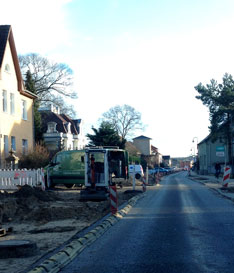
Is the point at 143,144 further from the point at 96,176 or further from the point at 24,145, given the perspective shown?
the point at 96,176

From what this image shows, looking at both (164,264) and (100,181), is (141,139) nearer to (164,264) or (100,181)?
(100,181)

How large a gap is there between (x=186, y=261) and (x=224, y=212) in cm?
780

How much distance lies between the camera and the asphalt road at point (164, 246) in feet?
24.0

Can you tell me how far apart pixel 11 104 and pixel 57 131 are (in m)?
30.0

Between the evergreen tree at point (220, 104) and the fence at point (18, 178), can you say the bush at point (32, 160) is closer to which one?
the fence at point (18, 178)

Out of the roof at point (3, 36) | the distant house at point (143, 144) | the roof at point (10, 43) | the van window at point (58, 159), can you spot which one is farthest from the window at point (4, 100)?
the distant house at point (143, 144)

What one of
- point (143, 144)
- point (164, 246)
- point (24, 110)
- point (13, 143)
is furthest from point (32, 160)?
point (143, 144)

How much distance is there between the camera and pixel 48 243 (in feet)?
32.0

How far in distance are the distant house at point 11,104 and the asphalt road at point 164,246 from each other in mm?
21348

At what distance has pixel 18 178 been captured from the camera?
2650 centimetres

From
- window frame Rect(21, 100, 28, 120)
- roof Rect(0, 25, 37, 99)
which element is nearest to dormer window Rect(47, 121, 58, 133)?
window frame Rect(21, 100, 28, 120)

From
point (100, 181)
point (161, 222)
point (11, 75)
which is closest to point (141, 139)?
point (11, 75)

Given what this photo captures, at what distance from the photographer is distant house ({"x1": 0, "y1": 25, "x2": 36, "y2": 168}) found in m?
33.0

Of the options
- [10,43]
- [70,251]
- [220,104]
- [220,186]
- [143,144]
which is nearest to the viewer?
[70,251]
